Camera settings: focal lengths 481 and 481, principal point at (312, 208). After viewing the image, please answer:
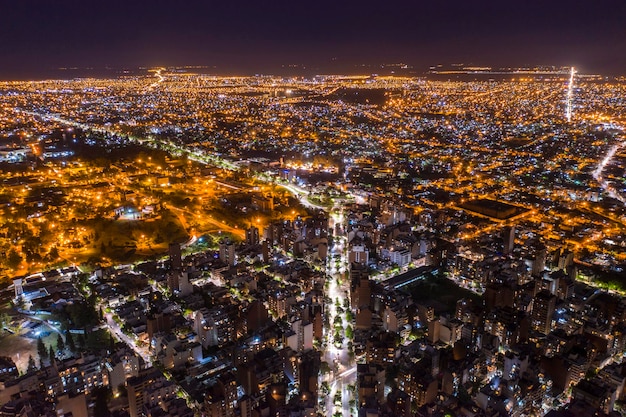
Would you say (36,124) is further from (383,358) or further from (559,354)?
(559,354)

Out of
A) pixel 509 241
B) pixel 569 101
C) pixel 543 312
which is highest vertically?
pixel 569 101

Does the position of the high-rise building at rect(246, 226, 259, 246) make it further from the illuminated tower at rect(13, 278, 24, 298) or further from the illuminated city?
the illuminated tower at rect(13, 278, 24, 298)

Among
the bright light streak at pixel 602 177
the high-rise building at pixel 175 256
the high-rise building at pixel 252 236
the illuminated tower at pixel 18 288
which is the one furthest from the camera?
the bright light streak at pixel 602 177

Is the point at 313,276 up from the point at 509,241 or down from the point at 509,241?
down

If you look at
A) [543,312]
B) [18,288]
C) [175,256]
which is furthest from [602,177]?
[18,288]

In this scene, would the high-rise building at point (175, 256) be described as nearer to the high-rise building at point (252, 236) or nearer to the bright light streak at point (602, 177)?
the high-rise building at point (252, 236)

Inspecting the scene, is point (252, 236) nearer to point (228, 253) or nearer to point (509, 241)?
point (228, 253)

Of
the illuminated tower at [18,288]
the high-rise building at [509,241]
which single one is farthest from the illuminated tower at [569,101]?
the illuminated tower at [18,288]

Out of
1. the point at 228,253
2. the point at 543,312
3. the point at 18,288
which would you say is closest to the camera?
the point at 543,312

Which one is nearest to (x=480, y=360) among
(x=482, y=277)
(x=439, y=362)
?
(x=439, y=362)
